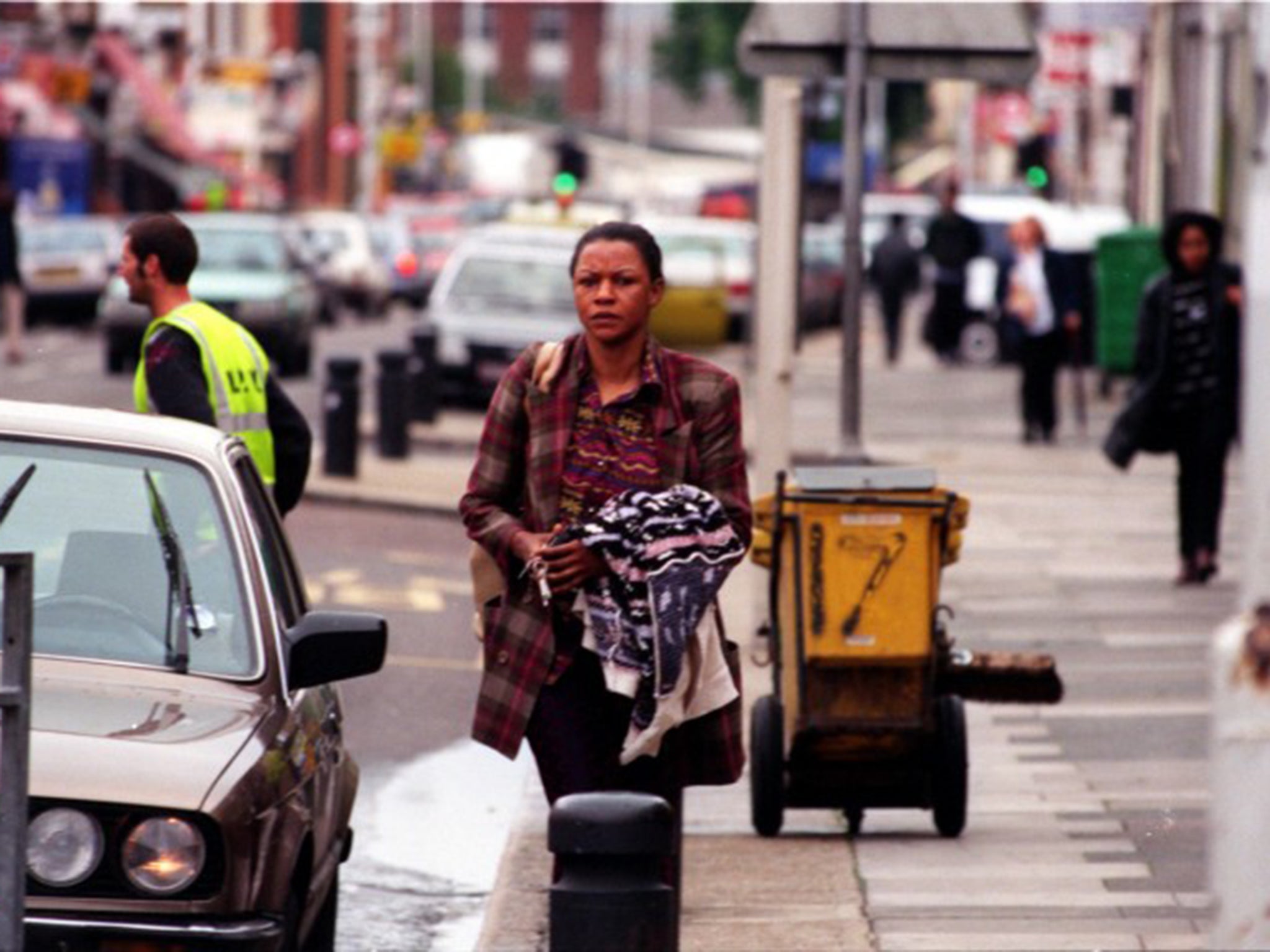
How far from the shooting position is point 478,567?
6.26m

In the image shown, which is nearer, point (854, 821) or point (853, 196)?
point (854, 821)

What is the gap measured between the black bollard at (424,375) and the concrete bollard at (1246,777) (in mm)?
20964

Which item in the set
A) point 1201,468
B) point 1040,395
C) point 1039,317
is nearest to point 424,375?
point 1040,395

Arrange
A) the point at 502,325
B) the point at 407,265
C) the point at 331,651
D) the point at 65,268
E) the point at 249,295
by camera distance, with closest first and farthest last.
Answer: the point at 331,651
the point at 502,325
the point at 249,295
the point at 65,268
the point at 407,265

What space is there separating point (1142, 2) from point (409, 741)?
20340 mm

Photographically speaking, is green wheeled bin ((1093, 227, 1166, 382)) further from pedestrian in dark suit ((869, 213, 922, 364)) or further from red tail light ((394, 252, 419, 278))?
red tail light ((394, 252, 419, 278))

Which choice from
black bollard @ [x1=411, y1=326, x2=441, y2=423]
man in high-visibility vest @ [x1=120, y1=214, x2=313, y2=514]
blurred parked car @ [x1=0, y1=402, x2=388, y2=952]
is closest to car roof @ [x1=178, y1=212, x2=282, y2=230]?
black bollard @ [x1=411, y1=326, x2=441, y2=423]

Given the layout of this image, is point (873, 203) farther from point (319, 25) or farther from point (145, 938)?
point (145, 938)

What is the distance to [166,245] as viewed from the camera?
349 inches

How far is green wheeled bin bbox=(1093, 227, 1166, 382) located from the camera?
88.5ft

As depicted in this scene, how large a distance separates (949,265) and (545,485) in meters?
27.5

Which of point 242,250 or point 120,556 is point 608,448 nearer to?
point 120,556

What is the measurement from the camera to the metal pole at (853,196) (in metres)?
12.3

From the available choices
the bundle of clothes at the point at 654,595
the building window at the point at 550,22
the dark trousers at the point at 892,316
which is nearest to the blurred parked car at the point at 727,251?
the dark trousers at the point at 892,316
